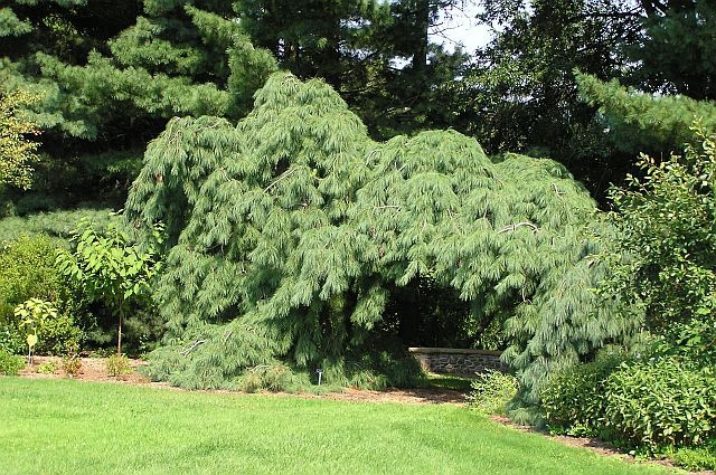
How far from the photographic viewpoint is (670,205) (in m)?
7.37

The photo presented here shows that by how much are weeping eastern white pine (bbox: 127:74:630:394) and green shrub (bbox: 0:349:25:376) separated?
7.54 feet

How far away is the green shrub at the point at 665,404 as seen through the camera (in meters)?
6.75

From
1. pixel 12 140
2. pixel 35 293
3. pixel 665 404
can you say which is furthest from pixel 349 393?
Result: pixel 12 140

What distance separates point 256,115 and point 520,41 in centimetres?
716

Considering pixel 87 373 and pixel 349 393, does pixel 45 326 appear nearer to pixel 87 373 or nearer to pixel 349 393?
pixel 87 373

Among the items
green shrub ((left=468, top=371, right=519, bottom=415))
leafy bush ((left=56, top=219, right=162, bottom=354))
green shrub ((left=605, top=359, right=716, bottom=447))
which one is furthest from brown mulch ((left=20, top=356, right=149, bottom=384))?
green shrub ((left=605, top=359, right=716, bottom=447))

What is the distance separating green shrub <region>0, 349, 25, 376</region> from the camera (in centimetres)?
1186

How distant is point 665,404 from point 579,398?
4.10 ft

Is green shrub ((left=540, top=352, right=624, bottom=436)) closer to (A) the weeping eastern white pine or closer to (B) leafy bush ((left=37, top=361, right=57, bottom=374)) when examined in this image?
(A) the weeping eastern white pine

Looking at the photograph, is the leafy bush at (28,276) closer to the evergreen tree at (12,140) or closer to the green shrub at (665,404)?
the evergreen tree at (12,140)

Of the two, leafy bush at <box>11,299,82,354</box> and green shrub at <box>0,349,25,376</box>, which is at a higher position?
leafy bush at <box>11,299,82,354</box>

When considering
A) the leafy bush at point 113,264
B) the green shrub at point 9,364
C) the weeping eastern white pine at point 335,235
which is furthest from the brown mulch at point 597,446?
the green shrub at point 9,364

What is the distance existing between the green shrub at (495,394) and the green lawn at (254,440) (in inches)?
16.8

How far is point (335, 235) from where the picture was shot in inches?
438
